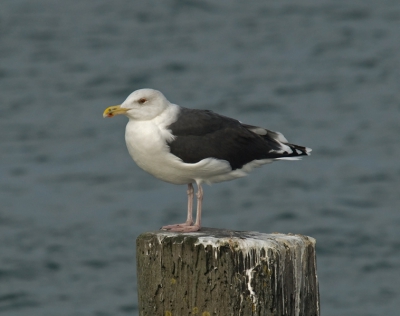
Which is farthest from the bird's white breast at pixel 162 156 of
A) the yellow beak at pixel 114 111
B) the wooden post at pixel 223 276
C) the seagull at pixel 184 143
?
the wooden post at pixel 223 276

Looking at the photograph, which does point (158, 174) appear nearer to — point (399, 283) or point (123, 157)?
point (399, 283)

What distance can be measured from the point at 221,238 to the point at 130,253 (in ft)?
40.3

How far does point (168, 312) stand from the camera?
207 inches

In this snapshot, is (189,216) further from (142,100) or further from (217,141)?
(142,100)

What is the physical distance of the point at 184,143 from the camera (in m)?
6.75

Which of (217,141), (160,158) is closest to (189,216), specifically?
(160,158)

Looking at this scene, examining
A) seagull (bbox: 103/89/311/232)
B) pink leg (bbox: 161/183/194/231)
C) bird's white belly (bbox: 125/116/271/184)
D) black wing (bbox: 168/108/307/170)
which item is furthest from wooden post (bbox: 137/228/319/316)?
black wing (bbox: 168/108/307/170)

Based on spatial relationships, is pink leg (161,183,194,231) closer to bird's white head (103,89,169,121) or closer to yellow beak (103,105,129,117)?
bird's white head (103,89,169,121)

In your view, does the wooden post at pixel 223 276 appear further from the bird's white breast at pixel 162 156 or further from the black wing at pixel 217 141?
the black wing at pixel 217 141

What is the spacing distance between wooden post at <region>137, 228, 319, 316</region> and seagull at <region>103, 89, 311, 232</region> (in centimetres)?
116

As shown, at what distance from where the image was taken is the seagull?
6637 millimetres

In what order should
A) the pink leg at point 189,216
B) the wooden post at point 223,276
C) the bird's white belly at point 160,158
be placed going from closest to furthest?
the wooden post at point 223,276
the pink leg at point 189,216
the bird's white belly at point 160,158

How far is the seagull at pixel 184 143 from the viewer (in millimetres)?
6637

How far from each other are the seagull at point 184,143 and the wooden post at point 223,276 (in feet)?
3.82
